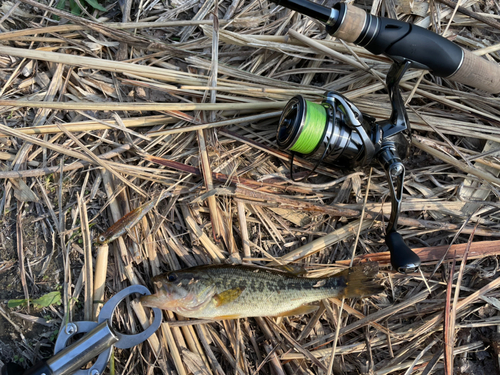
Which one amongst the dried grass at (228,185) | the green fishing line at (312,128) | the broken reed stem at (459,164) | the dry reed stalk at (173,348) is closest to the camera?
the green fishing line at (312,128)

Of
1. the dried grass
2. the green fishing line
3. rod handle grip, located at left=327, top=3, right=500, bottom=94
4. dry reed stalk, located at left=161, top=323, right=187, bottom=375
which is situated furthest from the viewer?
the dried grass

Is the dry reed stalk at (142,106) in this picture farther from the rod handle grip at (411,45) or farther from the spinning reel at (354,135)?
the rod handle grip at (411,45)

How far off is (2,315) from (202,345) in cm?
168

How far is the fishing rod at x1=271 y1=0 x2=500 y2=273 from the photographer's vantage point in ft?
8.25

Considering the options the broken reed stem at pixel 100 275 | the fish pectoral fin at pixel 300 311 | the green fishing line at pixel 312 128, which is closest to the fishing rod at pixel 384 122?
the green fishing line at pixel 312 128

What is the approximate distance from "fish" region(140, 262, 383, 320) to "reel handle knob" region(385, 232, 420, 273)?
7.9 inches

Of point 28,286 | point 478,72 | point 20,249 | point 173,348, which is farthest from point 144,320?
point 478,72

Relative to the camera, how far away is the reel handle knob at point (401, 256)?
246cm

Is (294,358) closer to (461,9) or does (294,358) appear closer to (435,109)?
(435,109)

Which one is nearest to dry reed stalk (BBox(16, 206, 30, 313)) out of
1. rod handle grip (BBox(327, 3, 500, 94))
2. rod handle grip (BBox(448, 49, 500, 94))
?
rod handle grip (BBox(327, 3, 500, 94))

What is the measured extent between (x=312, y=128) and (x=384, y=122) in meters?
0.63

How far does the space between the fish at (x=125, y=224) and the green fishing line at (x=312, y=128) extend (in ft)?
4.17

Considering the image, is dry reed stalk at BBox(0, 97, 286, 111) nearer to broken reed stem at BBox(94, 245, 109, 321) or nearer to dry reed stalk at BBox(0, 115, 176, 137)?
dry reed stalk at BBox(0, 115, 176, 137)

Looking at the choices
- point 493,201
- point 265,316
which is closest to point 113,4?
point 265,316
